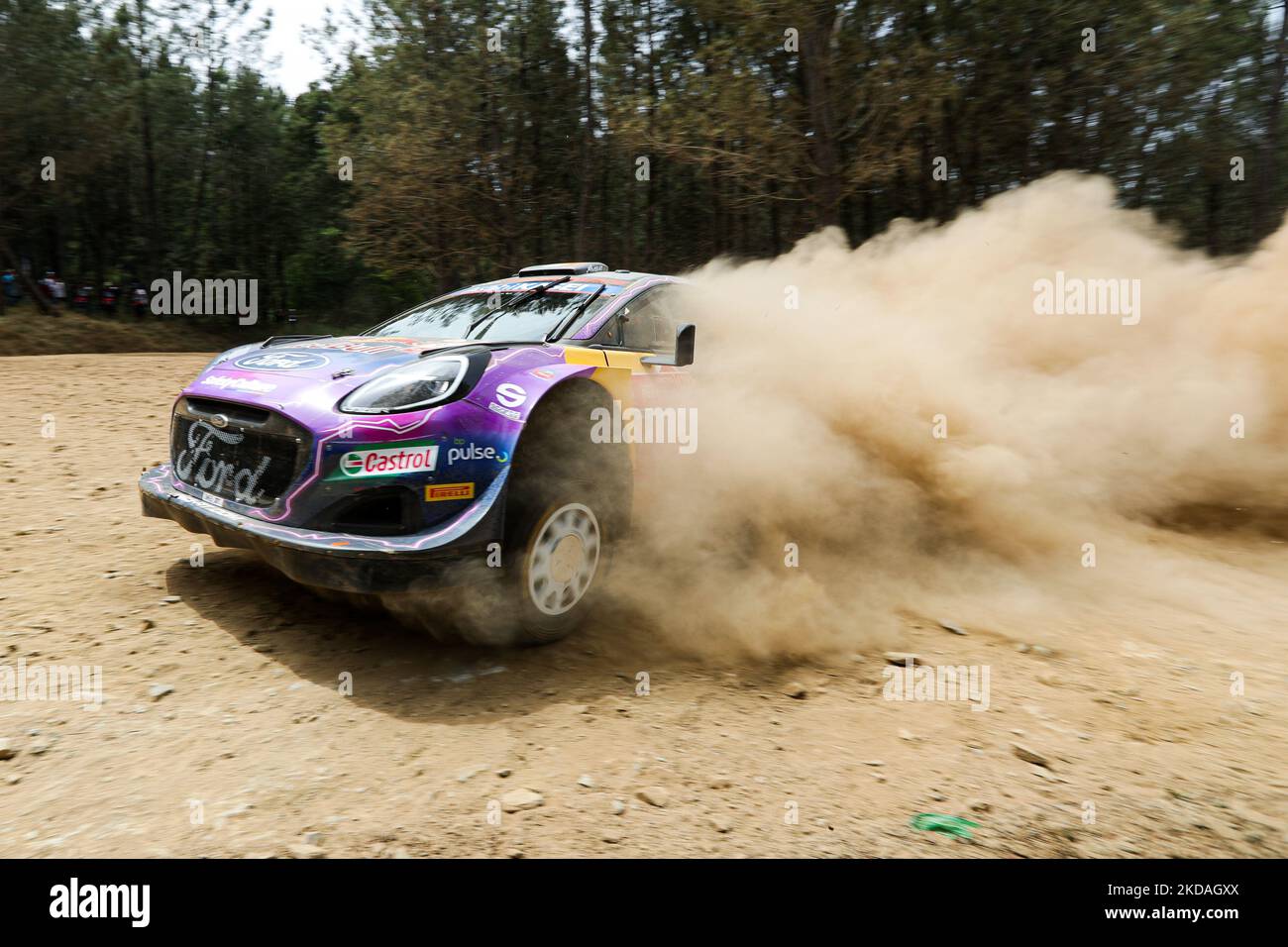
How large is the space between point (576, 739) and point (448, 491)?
1.13 metres

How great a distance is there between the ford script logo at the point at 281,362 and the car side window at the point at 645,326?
141cm

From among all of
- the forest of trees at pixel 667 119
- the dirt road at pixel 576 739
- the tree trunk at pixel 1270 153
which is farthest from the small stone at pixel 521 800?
the tree trunk at pixel 1270 153

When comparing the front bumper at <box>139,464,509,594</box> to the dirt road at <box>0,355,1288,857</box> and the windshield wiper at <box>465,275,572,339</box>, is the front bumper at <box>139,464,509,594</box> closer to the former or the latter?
the dirt road at <box>0,355,1288,857</box>

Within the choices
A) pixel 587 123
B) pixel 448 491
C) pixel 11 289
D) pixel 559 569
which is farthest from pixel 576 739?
pixel 11 289

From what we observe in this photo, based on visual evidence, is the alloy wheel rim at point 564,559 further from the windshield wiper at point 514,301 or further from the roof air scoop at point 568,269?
the roof air scoop at point 568,269

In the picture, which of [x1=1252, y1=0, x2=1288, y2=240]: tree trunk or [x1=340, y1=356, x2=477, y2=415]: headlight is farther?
[x1=1252, y1=0, x2=1288, y2=240]: tree trunk

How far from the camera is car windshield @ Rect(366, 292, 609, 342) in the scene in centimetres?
462

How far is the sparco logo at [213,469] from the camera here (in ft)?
12.2

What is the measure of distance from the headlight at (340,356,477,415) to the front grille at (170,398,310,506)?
269 millimetres

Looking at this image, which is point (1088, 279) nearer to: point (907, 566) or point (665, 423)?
point (907, 566)

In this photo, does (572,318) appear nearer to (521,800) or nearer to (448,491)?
(448,491)


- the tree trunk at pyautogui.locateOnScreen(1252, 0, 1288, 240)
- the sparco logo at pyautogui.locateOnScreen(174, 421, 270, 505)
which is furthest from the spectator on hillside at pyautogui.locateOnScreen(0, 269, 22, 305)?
the tree trunk at pyautogui.locateOnScreen(1252, 0, 1288, 240)

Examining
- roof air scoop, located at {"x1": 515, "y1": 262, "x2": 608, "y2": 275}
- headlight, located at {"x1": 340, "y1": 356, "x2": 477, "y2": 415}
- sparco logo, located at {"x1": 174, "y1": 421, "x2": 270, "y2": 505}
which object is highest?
roof air scoop, located at {"x1": 515, "y1": 262, "x2": 608, "y2": 275}

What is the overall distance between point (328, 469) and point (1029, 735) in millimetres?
3014
